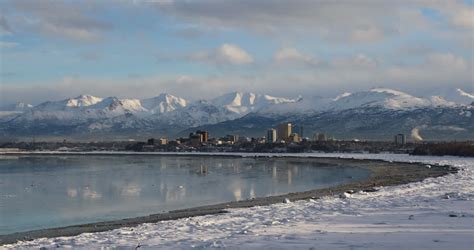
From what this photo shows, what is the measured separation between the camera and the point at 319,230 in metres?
12.9

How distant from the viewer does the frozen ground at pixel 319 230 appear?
11227 millimetres

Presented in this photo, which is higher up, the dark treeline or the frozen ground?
the dark treeline

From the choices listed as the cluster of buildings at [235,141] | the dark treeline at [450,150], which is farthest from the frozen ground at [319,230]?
the cluster of buildings at [235,141]

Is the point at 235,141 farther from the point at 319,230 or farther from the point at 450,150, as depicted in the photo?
the point at 319,230

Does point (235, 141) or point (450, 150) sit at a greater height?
point (235, 141)

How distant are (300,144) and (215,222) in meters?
99.3

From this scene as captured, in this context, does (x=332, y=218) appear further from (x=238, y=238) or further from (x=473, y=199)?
(x=473, y=199)

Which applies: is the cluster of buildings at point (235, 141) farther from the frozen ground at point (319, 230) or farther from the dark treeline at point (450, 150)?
the frozen ground at point (319, 230)

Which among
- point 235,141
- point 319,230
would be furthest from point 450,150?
point 235,141

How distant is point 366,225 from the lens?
13414 mm

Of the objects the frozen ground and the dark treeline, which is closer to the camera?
the frozen ground

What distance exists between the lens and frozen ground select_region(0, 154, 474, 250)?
11.2m

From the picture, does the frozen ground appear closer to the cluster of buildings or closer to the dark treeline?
the dark treeline

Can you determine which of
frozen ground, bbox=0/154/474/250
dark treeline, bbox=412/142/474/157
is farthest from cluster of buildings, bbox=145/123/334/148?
frozen ground, bbox=0/154/474/250
